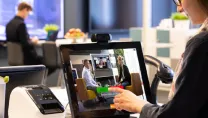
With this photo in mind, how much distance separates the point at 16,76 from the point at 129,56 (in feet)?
1.58

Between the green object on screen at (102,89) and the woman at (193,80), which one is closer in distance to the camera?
the woman at (193,80)

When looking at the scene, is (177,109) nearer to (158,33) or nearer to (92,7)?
(158,33)

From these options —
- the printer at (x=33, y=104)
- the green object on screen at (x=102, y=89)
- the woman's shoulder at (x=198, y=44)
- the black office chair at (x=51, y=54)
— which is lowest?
the black office chair at (x=51, y=54)

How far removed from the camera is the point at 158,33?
5730mm

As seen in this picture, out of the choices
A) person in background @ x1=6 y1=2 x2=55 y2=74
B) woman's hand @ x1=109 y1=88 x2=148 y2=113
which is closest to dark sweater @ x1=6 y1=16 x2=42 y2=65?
person in background @ x1=6 y1=2 x2=55 y2=74

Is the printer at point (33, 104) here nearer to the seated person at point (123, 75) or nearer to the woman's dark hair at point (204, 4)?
the seated person at point (123, 75)

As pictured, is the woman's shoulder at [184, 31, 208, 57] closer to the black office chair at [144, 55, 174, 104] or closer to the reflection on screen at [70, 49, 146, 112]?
the reflection on screen at [70, 49, 146, 112]

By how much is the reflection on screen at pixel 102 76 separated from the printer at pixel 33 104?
10 cm

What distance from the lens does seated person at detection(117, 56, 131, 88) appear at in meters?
1.67

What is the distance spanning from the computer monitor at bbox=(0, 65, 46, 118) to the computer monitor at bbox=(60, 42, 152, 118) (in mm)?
213

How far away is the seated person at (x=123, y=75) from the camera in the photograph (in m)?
1.67

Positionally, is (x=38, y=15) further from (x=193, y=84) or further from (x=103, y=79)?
(x=193, y=84)

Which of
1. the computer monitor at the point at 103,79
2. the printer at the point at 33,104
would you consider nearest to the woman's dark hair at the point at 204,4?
the computer monitor at the point at 103,79

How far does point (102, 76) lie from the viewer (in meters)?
1.63
